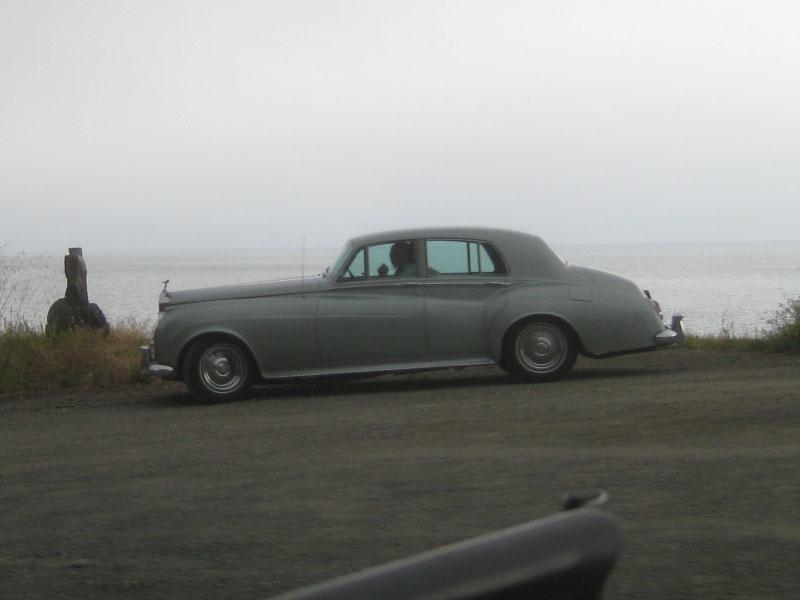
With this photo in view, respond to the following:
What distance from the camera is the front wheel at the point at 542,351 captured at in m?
11.3

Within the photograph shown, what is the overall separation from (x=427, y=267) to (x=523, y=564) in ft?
33.1

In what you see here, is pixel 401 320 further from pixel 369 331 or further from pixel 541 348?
pixel 541 348

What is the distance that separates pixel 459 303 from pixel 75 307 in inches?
286

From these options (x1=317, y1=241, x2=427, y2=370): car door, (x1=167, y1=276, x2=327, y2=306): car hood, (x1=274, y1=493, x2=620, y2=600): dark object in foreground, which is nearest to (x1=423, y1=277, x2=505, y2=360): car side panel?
(x1=317, y1=241, x2=427, y2=370): car door

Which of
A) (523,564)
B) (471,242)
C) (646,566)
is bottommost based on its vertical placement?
(646,566)

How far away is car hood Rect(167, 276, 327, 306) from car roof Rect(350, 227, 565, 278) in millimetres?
659

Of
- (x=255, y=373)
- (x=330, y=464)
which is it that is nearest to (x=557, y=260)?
(x=255, y=373)

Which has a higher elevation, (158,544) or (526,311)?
(526,311)

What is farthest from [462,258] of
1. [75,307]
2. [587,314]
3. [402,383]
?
[75,307]

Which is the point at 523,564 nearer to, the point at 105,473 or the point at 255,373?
the point at 105,473

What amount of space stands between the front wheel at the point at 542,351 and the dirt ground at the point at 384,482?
0.81 ft

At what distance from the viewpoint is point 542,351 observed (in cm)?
1135

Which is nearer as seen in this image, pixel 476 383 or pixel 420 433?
pixel 420 433

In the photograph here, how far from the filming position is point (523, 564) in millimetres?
1370
